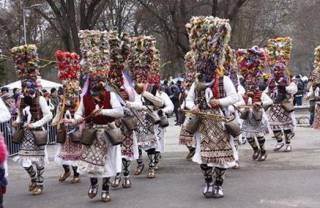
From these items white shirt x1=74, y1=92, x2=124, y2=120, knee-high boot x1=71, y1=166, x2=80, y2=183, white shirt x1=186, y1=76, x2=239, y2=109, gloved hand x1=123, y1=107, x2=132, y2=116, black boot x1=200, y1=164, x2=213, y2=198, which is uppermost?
white shirt x1=186, y1=76, x2=239, y2=109

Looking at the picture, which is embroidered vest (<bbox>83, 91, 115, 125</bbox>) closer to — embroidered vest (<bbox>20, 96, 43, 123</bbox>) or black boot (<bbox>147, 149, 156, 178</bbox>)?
embroidered vest (<bbox>20, 96, 43, 123</bbox>)

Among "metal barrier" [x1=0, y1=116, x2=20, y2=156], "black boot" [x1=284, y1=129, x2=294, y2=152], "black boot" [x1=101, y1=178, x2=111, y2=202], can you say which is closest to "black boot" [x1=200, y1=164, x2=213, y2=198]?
"black boot" [x1=101, y1=178, x2=111, y2=202]

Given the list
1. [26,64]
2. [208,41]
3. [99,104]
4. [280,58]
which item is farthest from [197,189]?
[280,58]

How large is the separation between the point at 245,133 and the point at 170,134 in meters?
8.61

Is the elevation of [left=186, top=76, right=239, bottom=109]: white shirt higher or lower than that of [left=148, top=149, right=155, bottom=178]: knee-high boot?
higher

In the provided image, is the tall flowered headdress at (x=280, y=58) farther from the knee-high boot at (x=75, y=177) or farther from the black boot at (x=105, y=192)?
the black boot at (x=105, y=192)

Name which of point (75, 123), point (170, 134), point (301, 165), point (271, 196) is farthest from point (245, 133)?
point (170, 134)

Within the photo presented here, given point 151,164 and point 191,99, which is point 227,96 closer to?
point 191,99

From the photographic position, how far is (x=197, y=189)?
33.6ft

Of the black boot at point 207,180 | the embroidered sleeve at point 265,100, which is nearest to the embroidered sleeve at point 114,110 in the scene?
the black boot at point 207,180

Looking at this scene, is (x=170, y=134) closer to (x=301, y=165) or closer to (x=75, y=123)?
(x=301, y=165)

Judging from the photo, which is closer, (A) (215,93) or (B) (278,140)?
(A) (215,93)

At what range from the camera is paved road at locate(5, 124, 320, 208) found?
921 cm

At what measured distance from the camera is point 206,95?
9.34 metres
